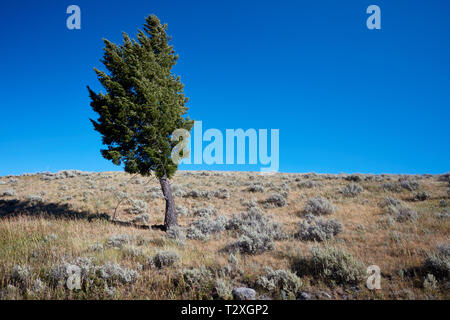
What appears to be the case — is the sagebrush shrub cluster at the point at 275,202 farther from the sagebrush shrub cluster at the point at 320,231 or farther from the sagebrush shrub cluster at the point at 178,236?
the sagebrush shrub cluster at the point at 178,236

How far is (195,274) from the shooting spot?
4539mm

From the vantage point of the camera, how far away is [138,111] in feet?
32.1

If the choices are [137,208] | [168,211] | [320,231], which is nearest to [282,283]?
[320,231]

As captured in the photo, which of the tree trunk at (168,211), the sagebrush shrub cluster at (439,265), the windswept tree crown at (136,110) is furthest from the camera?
the tree trunk at (168,211)

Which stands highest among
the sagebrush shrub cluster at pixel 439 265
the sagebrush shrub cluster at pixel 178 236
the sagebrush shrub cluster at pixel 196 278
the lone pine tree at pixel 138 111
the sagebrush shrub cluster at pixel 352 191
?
the lone pine tree at pixel 138 111

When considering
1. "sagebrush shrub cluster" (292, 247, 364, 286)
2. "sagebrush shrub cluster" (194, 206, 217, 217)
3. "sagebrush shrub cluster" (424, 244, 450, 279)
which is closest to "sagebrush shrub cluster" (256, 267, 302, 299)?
"sagebrush shrub cluster" (292, 247, 364, 286)

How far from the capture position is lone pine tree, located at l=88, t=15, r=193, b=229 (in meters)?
9.46

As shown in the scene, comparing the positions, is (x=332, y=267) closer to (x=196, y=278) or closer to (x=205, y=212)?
(x=196, y=278)

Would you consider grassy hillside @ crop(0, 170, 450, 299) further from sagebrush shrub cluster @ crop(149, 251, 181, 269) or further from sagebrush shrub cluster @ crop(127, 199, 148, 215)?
sagebrush shrub cluster @ crop(127, 199, 148, 215)

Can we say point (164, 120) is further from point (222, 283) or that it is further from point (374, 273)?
point (374, 273)

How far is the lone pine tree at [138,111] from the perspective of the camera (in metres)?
9.46

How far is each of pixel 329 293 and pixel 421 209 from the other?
11.0 meters

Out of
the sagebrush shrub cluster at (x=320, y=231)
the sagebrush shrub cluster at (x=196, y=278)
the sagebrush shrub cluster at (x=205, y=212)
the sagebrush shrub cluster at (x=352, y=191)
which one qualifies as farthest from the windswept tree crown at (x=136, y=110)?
the sagebrush shrub cluster at (x=352, y=191)
